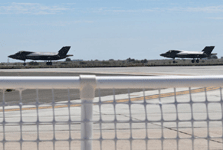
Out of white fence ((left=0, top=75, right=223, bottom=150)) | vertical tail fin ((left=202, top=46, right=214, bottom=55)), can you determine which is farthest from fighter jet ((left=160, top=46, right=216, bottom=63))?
white fence ((left=0, top=75, right=223, bottom=150))

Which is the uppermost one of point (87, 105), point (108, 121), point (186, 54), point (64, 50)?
point (64, 50)

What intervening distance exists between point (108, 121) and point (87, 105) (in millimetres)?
262

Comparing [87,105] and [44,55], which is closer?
[87,105]

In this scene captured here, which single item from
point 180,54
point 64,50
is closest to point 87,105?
point 64,50

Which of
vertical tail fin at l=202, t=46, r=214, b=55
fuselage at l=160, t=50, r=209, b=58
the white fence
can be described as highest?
vertical tail fin at l=202, t=46, r=214, b=55

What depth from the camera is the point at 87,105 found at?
136 inches

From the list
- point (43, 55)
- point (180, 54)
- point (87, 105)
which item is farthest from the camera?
point (180, 54)

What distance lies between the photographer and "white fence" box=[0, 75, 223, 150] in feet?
11.0

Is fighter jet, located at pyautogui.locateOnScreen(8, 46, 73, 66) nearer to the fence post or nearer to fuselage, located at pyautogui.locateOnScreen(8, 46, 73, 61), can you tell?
fuselage, located at pyautogui.locateOnScreen(8, 46, 73, 61)

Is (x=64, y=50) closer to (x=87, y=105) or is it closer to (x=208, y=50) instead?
(x=208, y=50)

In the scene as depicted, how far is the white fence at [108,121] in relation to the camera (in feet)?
11.0

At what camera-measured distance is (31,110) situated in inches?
404

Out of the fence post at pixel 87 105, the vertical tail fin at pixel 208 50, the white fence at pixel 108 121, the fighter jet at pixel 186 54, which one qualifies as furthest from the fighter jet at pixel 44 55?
the fence post at pixel 87 105

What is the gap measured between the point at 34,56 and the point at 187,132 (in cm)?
11592
